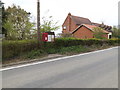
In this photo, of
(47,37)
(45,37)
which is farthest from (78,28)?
(45,37)

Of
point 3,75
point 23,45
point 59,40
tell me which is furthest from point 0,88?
point 59,40

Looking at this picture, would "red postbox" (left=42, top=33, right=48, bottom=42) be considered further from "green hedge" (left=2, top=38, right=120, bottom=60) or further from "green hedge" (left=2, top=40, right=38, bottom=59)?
"green hedge" (left=2, top=40, right=38, bottom=59)

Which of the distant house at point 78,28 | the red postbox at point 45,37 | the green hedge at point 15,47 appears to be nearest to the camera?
the green hedge at point 15,47

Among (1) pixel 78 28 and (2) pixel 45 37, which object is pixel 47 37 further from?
(1) pixel 78 28

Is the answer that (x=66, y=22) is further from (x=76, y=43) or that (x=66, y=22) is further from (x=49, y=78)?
(x=49, y=78)

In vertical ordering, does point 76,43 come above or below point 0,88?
above

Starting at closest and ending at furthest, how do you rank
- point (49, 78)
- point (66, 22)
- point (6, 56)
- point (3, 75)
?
point (49, 78) → point (3, 75) → point (6, 56) → point (66, 22)

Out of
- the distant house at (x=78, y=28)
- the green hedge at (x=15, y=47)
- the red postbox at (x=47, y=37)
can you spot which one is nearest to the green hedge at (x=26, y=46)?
the green hedge at (x=15, y=47)

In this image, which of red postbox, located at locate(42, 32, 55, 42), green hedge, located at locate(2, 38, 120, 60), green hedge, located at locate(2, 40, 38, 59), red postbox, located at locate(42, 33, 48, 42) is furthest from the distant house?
green hedge, located at locate(2, 40, 38, 59)

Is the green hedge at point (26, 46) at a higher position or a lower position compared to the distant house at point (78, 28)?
lower

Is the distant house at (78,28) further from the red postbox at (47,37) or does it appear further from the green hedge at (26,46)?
the red postbox at (47,37)

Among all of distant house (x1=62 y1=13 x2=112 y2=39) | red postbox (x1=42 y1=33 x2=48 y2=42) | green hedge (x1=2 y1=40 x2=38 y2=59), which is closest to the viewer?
green hedge (x1=2 y1=40 x2=38 y2=59)

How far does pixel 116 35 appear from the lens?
35.7 metres

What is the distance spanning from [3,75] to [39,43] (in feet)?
13.8
